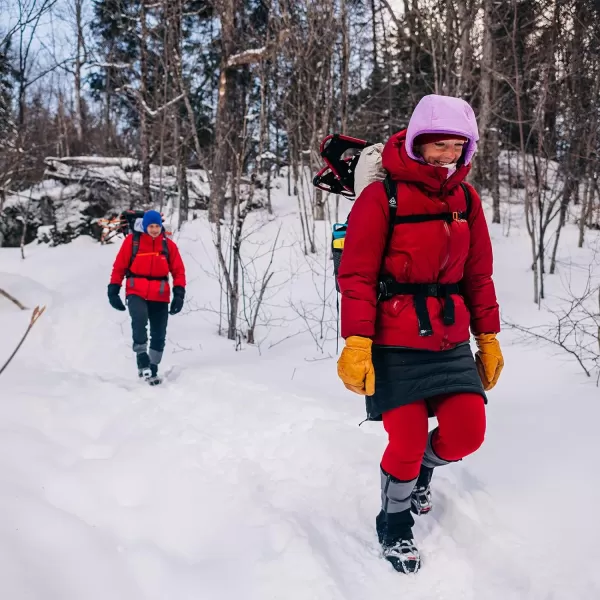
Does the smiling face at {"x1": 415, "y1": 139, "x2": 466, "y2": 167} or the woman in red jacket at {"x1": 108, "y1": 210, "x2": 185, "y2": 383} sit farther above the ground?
the smiling face at {"x1": 415, "y1": 139, "x2": 466, "y2": 167}

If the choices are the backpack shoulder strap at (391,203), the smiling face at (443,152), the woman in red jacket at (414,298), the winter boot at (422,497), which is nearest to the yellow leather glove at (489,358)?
the woman in red jacket at (414,298)

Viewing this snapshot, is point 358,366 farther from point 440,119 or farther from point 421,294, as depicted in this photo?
point 440,119

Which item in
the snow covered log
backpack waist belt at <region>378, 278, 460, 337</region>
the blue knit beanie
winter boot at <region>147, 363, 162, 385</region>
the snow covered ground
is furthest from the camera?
the snow covered log

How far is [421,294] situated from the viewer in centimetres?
201

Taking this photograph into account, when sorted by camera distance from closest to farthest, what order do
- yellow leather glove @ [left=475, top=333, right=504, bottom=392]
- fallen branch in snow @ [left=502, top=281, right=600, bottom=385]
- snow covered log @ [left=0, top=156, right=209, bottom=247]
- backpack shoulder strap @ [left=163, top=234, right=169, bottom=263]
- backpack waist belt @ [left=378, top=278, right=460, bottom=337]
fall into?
backpack waist belt @ [left=378, top=278, right=460, bottom=337], yellow leather glove @ [left=475, top=333, right=504, bottom=392], fallen branch in snow @ [left=502, top=281, right=600, bottom=385], backpack shoulder strap @ [left=163, top=234, right=169, bottom=263], snow covered log @ [left=0, top=156, right=209, bottom=247]

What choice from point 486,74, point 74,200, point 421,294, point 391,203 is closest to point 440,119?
point 391,203

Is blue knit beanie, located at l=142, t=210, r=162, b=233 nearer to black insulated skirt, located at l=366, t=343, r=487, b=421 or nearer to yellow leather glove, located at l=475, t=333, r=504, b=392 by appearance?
black insulated skirt, located at l=366, t=343, r=487, b=421

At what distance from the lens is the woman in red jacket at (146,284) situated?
4.98 meters

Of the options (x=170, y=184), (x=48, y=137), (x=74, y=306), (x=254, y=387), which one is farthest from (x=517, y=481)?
(x=48, y=137)

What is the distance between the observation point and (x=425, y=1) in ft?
34.0

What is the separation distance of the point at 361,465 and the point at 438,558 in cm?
75

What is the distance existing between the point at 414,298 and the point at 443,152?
0.59m

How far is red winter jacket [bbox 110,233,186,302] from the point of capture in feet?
16.3

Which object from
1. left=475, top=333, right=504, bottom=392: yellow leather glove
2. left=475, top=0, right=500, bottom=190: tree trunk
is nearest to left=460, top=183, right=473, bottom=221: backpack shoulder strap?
left=475, top=333, right=504, bottom=392: yellow leather glove
